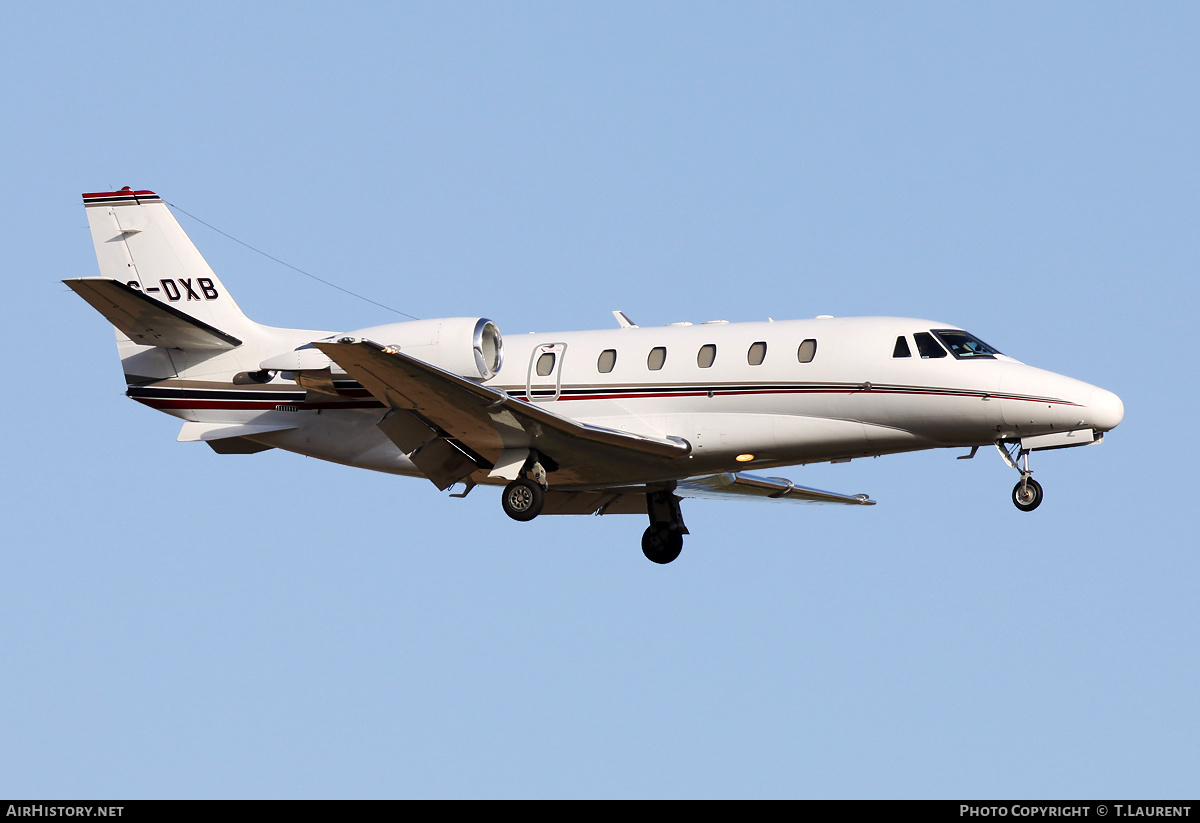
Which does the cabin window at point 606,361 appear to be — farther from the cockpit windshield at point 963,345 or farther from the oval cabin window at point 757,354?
the cockpit windshield at point 963,345

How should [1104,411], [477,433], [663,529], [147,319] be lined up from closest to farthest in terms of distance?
1. [1104,411]
2. [477,433]
3. [147,319]
4. [663,529]

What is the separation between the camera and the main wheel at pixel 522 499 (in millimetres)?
21922

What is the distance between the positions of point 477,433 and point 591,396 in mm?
1804

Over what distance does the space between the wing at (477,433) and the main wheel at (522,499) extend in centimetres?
22

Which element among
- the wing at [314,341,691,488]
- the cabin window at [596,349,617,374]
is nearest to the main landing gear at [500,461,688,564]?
the wing at [314,341,691,488]

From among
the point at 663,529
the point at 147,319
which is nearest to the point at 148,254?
the point at 147,319

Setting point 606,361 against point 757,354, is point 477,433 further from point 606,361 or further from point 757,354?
point 757,354

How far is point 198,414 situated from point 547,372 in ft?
19.0

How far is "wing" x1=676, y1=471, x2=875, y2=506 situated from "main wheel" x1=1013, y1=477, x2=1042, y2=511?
5214 millimetres

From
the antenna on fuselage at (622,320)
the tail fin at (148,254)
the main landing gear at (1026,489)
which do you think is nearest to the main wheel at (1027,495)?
the main landing gear at (1026,489)

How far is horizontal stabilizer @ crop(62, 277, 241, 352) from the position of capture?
21891mm

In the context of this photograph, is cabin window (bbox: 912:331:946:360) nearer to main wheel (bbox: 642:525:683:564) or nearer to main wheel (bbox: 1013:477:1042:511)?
main wheel (bbox: 1013:477:1042:511)

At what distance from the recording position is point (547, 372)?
75.2 ft

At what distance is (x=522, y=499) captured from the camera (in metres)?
22.0
